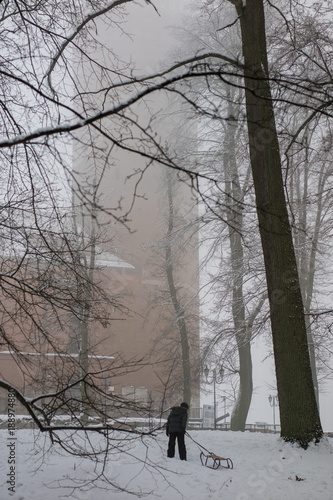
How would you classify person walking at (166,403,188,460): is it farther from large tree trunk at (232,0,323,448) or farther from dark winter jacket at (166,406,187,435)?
large tree trunk at (232,0,323,448)

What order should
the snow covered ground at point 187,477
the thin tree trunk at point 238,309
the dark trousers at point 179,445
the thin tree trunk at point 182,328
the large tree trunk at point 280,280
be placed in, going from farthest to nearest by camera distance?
1. the thin tree trunk at point 182,328
2. the thin tree trunk at point 238,309
3. the dark trousers at point 179,445
4. the large tree trunk at point 280,280
5. the snow covered ground at point 187,477

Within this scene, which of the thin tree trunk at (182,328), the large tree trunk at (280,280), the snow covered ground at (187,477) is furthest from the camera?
the thin tree trunk at (182,328)

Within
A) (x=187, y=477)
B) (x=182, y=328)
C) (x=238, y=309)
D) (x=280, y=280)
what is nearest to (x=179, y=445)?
(x=187, y=477)

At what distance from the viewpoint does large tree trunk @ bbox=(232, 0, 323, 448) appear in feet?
27.2

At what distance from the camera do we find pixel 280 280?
884cm

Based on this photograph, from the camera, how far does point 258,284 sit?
1539 cm

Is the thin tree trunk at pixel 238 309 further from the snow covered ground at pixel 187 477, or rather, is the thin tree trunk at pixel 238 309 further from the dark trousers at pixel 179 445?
the snow covered ground at pixel 187 477

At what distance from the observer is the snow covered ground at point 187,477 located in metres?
6.26

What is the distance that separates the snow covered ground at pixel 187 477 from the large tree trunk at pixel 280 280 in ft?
1.67

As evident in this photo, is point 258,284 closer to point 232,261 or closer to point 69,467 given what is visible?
point 232,261

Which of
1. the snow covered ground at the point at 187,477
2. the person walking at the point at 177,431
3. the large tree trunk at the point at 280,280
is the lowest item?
the snow covered ground at the point at 187,477

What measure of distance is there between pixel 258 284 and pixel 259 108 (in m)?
7.32

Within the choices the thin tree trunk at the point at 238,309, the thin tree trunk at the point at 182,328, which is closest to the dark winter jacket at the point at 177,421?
the thin tree trunk at the point at 238,309

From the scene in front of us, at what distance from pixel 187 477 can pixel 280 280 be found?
11.4 ft
